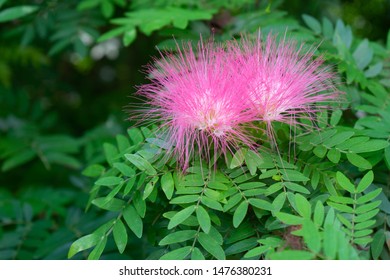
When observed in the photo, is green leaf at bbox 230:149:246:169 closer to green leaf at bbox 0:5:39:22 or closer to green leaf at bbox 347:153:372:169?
green leaf at bbox 347:153:372:169

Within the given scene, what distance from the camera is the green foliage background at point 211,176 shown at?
40.7 inches

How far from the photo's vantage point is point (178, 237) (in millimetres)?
1051

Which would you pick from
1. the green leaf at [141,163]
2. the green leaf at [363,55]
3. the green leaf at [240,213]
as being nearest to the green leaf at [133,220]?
the green leaf at [141,163]

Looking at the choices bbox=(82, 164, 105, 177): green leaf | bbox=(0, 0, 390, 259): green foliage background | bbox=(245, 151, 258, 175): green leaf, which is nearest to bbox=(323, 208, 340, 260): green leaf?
bbox=(0, 0, 390, 259): green foliage background

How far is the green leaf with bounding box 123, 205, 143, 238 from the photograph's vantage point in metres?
1.09

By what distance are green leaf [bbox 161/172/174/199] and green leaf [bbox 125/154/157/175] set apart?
0.03 metres

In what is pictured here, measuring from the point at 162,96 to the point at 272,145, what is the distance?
0.28m

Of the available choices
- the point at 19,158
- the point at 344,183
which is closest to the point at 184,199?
the point at 344,183

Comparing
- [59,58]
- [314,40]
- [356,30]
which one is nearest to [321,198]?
[314,40]

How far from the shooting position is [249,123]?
3.62 ft

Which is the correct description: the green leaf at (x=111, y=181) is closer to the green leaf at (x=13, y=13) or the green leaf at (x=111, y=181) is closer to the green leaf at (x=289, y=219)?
the green leaf at (x=289, y=219)

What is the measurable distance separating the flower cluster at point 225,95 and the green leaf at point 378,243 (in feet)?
1.02

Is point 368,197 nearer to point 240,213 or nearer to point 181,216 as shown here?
point 240,213

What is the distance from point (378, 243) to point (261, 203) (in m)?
0.29
